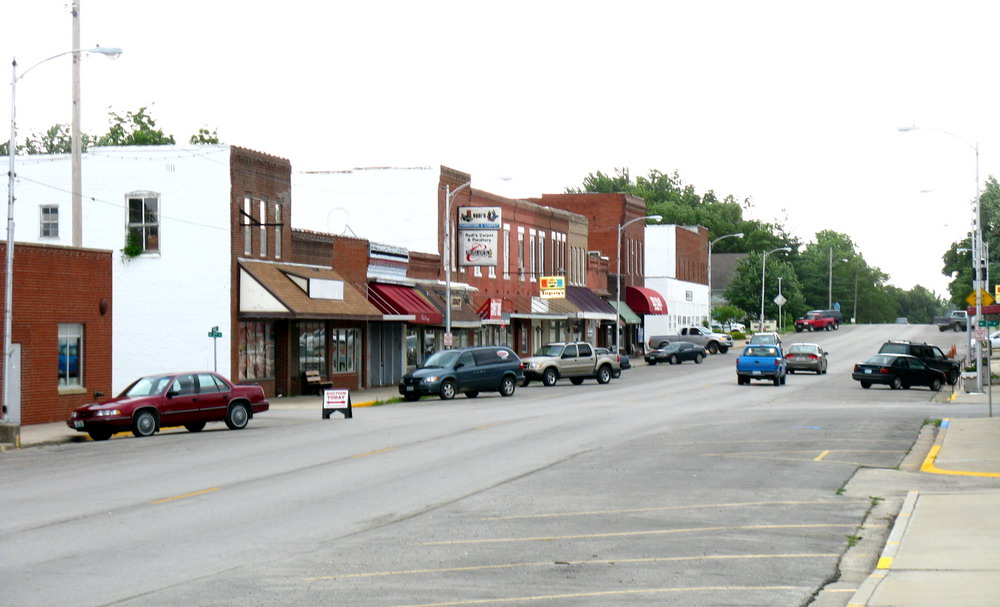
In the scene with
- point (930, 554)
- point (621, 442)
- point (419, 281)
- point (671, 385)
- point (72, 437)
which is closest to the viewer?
point (930, 554)

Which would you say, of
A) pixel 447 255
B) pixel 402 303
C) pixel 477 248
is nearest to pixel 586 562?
pixel 402 303

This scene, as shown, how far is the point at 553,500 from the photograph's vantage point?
52.6 feet

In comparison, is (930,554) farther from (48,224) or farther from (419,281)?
(419,281)

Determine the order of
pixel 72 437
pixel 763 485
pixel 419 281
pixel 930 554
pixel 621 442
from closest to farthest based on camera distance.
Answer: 1. pixel 930 554
2. pixel 763 485
3. pixel 621 442
4. pixel 72 437
5. pixel 419 281

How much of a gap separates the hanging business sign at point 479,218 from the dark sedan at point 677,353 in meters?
20.3

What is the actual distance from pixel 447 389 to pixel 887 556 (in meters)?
31.1

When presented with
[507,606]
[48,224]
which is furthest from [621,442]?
[48,224]

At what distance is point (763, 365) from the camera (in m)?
49.5

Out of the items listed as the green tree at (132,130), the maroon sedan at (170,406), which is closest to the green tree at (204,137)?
the green tree at (132,130)

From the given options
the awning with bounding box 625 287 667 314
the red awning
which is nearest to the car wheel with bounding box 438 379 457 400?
the red awning

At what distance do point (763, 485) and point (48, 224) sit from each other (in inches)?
1252

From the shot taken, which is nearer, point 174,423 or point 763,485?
point 763,485

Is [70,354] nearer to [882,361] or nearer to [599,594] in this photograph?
[599,594]

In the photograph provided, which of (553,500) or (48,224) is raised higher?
(48,224)
